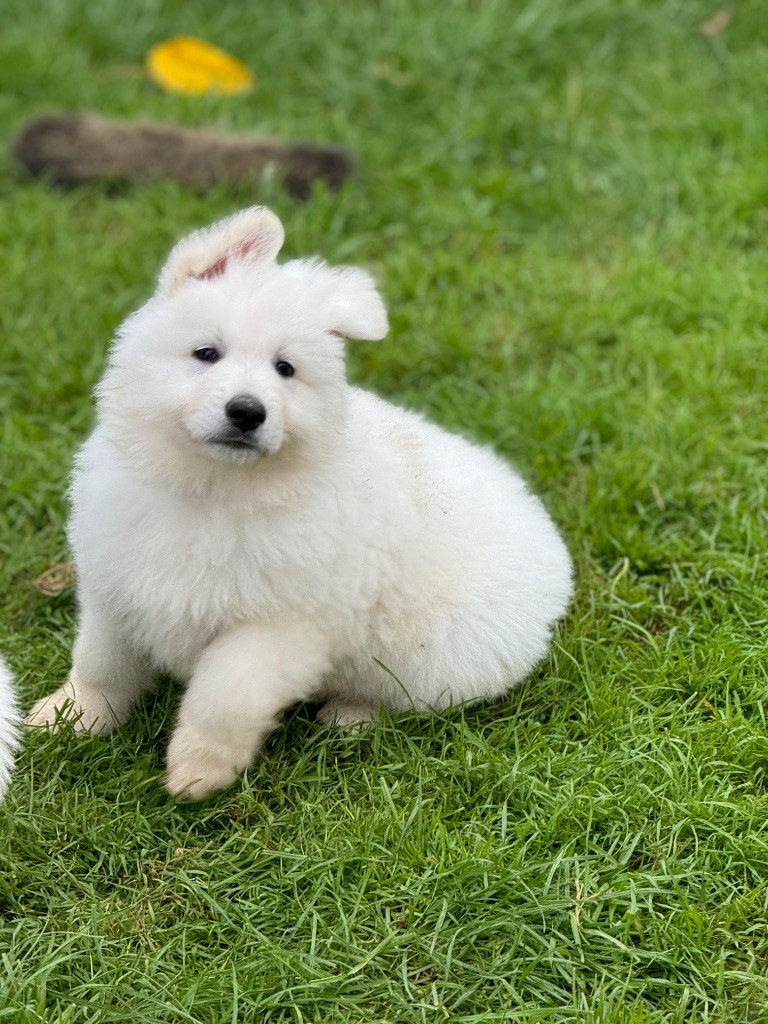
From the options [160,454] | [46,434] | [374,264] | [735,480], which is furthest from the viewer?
[374,264]

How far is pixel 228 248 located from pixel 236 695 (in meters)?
1.07

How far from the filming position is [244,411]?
→ 3062 mm

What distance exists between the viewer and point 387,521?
3.47m

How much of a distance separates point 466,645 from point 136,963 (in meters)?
1.18

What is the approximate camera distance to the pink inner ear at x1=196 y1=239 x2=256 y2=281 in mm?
3312

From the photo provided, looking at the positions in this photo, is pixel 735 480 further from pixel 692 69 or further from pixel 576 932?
pixel 692 69

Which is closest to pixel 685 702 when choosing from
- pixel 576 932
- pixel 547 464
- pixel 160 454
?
pixel 576 932

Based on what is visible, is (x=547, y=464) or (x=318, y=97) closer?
(x=547, y=464)

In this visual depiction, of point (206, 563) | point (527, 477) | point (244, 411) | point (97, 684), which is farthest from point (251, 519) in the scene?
point (527, 477)

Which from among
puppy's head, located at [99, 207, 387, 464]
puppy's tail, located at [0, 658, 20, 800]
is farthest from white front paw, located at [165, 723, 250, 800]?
puppy's head, located at [99, 207, 387, 464]

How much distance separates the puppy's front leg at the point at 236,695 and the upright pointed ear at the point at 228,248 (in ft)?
2.84

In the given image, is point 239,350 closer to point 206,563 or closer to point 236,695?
point 206,563

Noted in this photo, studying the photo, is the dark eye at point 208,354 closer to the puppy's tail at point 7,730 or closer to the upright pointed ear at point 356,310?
the upright pointed ear at point 356,310

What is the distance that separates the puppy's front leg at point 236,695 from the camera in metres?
3.25
